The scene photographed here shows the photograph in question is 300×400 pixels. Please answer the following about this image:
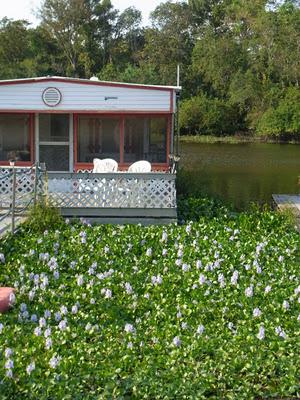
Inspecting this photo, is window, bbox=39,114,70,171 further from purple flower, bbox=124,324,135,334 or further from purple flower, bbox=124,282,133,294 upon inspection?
purple flower, bbox=124,324,135,334

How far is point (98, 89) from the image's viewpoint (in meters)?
13.9

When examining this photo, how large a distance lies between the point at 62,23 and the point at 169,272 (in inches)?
2234

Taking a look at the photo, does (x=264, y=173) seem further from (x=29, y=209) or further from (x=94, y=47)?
(x=94, y=47)

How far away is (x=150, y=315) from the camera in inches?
248

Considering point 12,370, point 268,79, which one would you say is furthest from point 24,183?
point 268,79

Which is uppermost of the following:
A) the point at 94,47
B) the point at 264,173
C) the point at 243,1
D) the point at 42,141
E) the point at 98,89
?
the point at 243,1

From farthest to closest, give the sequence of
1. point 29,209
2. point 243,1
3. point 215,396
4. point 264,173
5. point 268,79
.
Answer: point 243,1 → point 268,79 → point 264,173 → point 29,209 → point 215,396

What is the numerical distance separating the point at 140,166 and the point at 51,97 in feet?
8.05

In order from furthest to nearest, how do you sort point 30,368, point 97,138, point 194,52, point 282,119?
point 194,52, point 282,119, point 97,138, point 30,368

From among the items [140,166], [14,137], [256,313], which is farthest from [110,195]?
[256,313]

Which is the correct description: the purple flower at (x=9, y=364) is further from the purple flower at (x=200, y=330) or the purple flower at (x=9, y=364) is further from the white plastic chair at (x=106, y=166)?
the white plastic chair at (x=106, y=166)

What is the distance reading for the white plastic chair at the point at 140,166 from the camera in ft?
43.6

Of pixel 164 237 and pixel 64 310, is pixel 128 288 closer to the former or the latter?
pixel 64 310

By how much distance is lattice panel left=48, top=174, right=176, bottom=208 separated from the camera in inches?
430
